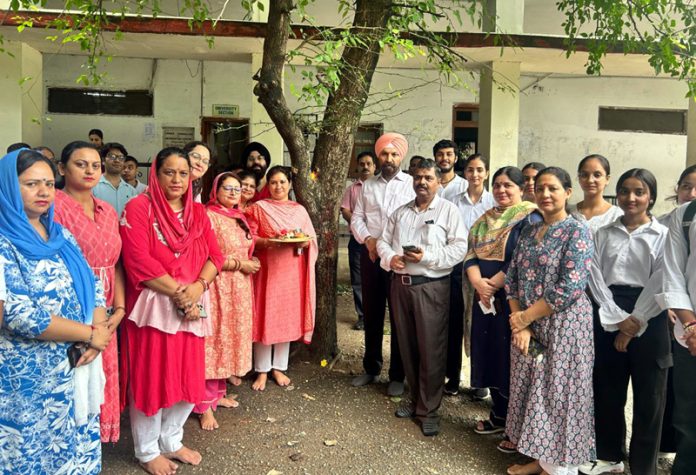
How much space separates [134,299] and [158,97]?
8709 millimetres

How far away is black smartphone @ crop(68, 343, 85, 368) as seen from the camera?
2.43m

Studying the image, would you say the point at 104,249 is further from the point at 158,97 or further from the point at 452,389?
the point at 158,97

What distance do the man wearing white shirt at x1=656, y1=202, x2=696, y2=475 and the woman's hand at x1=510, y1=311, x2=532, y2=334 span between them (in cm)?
69

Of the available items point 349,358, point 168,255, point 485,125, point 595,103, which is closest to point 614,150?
point 595,103

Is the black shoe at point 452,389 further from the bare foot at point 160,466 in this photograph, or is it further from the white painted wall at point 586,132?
the white painted wall at point 586,132

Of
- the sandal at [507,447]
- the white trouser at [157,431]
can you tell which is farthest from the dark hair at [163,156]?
the sandal at [507,447]

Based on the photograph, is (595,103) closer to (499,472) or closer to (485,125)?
(485,125)

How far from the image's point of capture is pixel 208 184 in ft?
35.0

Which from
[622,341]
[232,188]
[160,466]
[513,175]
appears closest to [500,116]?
[513,175]

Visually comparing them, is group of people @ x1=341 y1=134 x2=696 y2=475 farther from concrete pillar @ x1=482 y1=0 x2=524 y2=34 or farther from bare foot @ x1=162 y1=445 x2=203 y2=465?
concrete pillar @ x1=482 y1=0 x2=524 y2=34

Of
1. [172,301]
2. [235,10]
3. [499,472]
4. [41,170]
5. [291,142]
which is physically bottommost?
[499,472]

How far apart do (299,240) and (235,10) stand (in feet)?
25.2

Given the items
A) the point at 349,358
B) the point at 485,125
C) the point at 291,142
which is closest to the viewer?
the point at 291,142

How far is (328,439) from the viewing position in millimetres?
3762
